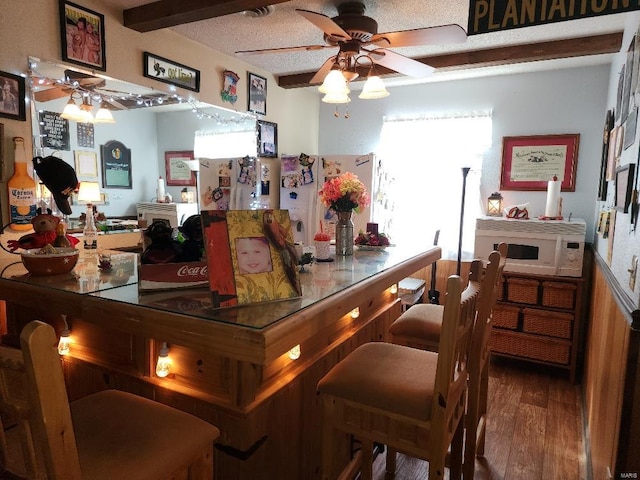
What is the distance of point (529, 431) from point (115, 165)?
3118 millimetres

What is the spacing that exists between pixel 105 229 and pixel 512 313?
3.06m

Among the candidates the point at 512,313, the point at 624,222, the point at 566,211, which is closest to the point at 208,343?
the point at 624,222

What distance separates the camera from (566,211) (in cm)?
363

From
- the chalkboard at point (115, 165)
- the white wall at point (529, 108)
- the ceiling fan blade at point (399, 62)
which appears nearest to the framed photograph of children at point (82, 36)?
the chalkboard at point (115, 165)

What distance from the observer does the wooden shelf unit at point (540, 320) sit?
3.10 meters

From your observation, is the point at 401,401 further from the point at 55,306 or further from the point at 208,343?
the point at 55,306

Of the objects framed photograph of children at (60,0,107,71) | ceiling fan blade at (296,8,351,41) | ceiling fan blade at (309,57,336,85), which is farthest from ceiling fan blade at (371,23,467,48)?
framed photograph of children at (60,0,107,71)

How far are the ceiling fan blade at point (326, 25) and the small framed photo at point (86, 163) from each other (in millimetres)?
1558

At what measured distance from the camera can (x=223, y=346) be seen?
99 centimetres

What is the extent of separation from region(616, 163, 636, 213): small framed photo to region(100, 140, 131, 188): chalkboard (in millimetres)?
2851

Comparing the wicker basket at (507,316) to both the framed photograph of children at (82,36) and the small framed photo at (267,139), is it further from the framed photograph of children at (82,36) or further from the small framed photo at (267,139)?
the framed photograph of children at (82,36)

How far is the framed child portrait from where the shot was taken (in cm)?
111

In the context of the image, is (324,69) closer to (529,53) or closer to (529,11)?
(529,11)

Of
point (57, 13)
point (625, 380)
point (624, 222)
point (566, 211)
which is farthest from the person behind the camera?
point (566, 211)
